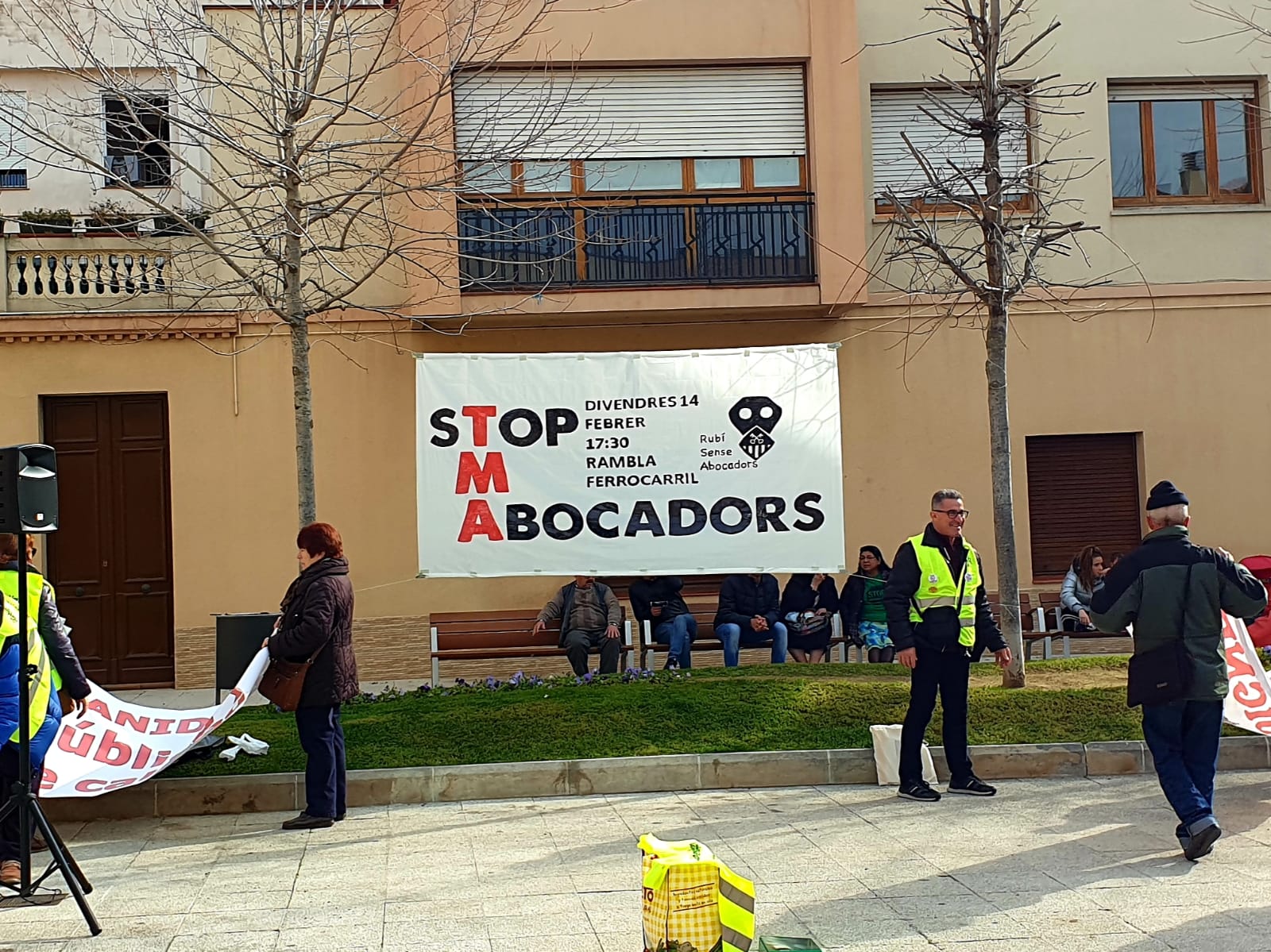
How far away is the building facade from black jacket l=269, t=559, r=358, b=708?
706 centimetres

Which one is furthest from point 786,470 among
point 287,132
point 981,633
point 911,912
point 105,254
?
point 105,254

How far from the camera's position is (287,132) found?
37.9 ft

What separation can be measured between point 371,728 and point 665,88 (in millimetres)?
9708

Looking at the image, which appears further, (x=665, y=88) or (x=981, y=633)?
(x=665, y=88)

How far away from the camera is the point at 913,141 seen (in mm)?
17797

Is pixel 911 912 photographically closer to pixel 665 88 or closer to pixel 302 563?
pixel 302 563

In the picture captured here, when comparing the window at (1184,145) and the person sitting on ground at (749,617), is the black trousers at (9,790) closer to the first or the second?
the person sitting on ground at (749,617)

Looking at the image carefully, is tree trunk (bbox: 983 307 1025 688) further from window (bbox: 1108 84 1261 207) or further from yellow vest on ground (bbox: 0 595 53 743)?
yellow vest on ground (bbox: 0 595 53 743)

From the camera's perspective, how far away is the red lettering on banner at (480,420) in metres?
12.6

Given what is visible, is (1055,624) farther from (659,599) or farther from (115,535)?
(115,535)

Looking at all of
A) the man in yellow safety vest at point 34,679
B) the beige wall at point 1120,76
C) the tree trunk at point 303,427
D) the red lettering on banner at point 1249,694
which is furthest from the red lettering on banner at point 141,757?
the beige wall at point 1120,76

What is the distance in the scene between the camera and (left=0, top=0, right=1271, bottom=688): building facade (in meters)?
16.6

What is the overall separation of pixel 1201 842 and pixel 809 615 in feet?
25.7

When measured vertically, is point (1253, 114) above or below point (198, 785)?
above
